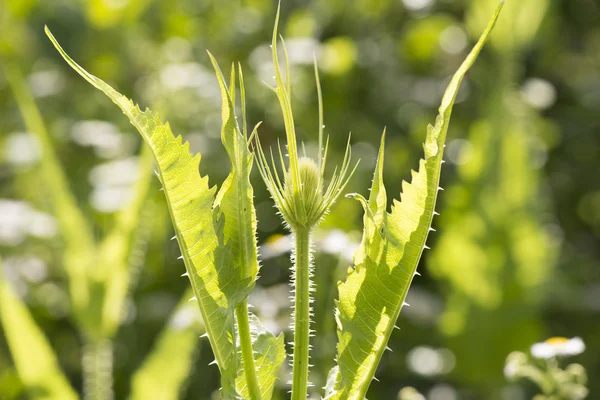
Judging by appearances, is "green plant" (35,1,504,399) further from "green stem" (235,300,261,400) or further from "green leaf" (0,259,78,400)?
"green leaf" (0,259,78,400)

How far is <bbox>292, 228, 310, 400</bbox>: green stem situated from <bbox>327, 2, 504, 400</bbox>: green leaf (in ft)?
0.09

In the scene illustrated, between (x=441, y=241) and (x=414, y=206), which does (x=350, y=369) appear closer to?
(x=414, y=206)

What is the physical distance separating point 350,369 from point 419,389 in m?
1.26

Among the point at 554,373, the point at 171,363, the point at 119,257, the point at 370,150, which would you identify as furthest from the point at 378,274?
the point at 370,150

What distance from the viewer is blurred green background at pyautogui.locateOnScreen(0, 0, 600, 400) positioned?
168 centimetres

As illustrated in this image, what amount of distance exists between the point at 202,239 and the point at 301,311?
94 millimetres

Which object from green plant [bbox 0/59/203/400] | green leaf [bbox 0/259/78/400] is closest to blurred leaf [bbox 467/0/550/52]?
green plant [bbox 0/59/203/400]

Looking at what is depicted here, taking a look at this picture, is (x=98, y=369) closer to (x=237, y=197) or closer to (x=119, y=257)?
(x=119, y=257)

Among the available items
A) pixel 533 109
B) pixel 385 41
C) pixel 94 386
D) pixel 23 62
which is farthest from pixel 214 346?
pixel 23 62

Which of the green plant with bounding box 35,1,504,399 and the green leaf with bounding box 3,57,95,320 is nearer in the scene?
the green plant with bounding box 35,1,504,399

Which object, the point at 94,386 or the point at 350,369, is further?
the point at 94,386

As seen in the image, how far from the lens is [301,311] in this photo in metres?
0.59

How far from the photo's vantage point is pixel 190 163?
22.3 inches

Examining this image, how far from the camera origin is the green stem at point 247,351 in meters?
0.60
